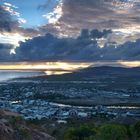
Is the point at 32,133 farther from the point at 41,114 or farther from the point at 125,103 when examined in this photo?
the point at 125,103

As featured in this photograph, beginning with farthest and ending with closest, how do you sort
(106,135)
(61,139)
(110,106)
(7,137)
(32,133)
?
1. (110,106)
2. (61,139)
3. (106,135)
4. (32,133)
5. (7,137)

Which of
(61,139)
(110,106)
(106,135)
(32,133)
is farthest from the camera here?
(110,106)

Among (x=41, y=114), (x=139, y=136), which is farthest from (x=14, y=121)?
(x=41, y=114)

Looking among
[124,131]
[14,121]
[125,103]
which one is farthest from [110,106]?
[14,121]

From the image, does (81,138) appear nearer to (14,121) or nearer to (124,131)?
(124,131)

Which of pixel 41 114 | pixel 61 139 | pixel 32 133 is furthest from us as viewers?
pixel 41 114

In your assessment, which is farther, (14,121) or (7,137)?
(14,121)

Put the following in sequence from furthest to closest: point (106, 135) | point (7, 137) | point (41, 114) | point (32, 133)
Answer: point (41, 114) → point (106, 135) → point (32, 133) → point (7, 137)

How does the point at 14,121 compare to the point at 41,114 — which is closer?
the point at 14,121
